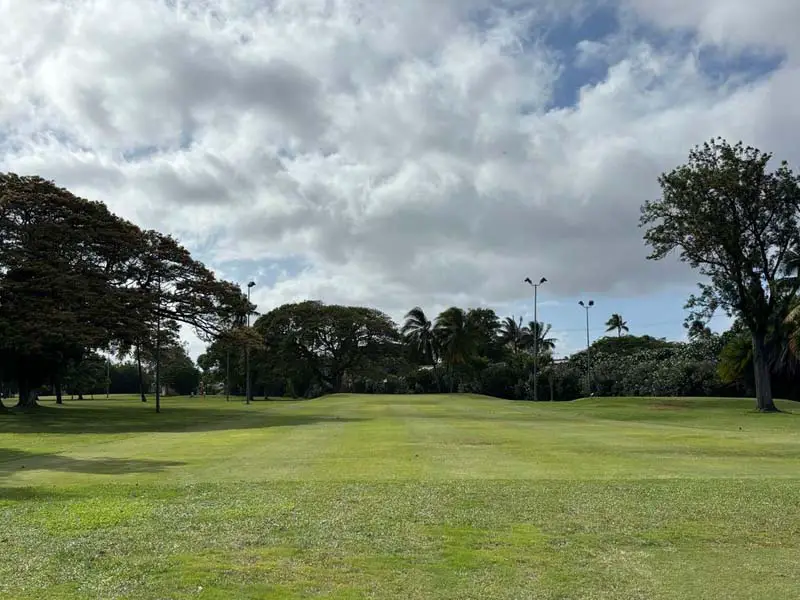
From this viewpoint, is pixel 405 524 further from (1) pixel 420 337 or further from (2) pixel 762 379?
(1) pixel 420 337

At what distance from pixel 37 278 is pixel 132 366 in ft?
340

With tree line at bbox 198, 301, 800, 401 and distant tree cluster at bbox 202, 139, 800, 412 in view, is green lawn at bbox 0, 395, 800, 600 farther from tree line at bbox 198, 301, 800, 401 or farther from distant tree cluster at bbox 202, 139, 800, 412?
tree line at bbox 198, 301, 800, 401

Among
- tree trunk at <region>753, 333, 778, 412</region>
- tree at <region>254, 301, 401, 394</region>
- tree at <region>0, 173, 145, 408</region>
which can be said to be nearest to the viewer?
tree at <region>0, 173, 145, 408</region>

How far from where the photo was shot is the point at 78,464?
17000 millimetres

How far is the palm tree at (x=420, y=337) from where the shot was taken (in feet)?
291

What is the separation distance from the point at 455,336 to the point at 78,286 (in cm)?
4876

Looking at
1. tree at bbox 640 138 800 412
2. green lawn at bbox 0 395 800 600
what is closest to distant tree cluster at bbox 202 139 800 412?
tree at bbox 640 138 800 412

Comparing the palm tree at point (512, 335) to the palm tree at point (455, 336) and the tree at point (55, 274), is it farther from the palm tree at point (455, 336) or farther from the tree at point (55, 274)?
the tree at point (55, 274)

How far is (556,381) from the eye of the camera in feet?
283

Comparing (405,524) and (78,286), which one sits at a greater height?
(78,286)

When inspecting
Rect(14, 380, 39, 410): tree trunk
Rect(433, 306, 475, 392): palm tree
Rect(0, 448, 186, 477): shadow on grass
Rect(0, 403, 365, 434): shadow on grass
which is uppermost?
Rect(433, 306, 475, 392): palm tree

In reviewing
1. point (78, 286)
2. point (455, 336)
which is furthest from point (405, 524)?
point (455, 336)

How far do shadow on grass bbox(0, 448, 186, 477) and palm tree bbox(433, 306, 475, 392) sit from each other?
65.6 m

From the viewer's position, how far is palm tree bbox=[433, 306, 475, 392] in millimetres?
82812
